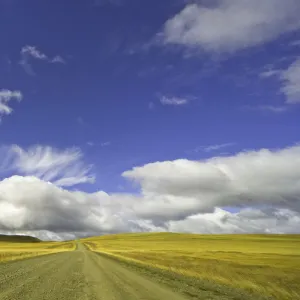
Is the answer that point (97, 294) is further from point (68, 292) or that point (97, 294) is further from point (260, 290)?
point (260, 290)

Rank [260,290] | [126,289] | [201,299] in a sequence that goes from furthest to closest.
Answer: [260,290] → [126,289] → [201,299]

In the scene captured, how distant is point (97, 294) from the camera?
18078mm

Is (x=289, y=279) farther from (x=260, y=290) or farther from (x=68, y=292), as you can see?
(x=68, y=292)

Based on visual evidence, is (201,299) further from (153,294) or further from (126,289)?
(126,289)

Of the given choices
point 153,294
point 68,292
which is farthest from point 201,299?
point 68,292

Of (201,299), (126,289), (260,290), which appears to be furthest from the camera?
(260,290)

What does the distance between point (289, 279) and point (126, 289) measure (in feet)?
59.8

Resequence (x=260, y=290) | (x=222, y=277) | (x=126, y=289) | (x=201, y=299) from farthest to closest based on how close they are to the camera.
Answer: (x=222, y=277), (x=260, y=290), (x=126, y=289), (x=201, y=299)

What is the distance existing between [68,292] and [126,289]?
10.9ft

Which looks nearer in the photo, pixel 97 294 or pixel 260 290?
pixel 97 294

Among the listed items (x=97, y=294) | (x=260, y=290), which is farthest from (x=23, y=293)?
(x=260, y=290)

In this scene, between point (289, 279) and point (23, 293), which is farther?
point (289, 279)

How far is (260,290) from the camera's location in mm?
25828

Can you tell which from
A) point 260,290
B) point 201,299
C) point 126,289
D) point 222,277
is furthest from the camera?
point 222,277
